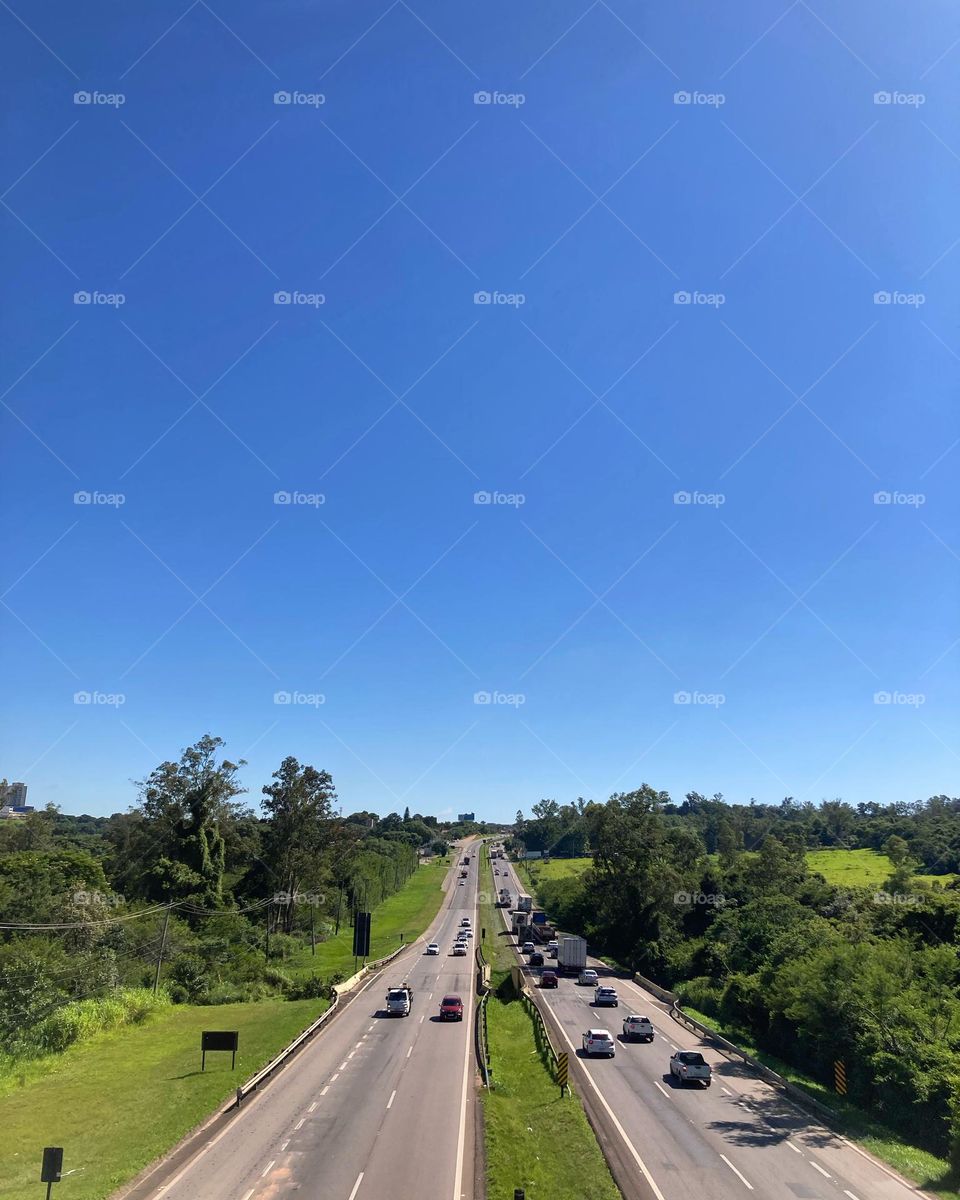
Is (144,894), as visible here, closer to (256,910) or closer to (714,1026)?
(256,910)

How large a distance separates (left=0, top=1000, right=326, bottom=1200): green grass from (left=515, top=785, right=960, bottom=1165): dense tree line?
85.0 ft

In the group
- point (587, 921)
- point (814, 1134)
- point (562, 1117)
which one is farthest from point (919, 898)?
point (587, 921)

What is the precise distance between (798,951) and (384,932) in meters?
68.5

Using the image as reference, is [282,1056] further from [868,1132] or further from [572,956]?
[572,956]

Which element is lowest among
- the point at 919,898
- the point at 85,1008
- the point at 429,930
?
the point at 429,930

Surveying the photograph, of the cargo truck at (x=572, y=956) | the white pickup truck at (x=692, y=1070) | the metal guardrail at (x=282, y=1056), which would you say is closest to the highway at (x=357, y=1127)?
the metal guardrail at (x=282, y=1056)

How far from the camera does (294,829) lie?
84.4 meters

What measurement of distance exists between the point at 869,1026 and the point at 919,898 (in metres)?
22.4

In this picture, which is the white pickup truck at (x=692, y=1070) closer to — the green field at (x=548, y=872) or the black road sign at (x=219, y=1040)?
the black road sign at (x=219, y=1040)

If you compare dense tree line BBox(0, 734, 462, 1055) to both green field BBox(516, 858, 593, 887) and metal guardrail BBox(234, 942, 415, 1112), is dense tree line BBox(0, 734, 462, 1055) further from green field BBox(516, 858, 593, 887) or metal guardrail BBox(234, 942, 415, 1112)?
green field BBox(516, 858, 593, 887)

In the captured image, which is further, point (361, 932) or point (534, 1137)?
point (361, 932)

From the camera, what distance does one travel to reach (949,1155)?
25156 millimetres

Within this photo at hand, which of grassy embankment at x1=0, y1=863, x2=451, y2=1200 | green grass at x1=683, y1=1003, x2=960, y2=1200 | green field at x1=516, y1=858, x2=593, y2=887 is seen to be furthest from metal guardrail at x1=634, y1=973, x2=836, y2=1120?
green field at x1=516, y1=858, x2=593, y2=887

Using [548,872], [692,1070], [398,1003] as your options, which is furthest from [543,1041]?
Result: [548,872]
